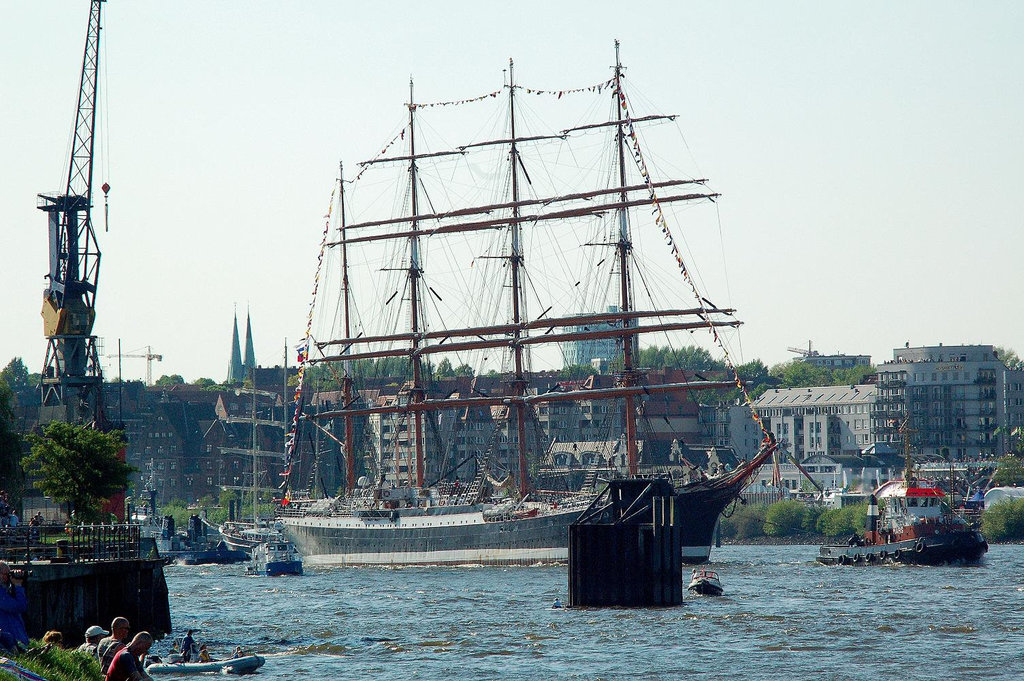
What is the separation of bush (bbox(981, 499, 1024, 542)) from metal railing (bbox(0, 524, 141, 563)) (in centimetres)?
11089

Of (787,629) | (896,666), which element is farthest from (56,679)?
(787,629)

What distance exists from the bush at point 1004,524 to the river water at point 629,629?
55693 mm

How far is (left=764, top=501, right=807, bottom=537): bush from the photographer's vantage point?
17212 centimetres

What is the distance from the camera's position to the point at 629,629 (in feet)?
203

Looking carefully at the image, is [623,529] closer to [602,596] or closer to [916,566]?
[602,596]

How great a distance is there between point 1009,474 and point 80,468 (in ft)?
425

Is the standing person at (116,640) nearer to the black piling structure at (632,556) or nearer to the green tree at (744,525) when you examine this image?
the black piling structure at (632,556)

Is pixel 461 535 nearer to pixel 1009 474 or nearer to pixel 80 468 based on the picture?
pixel 80 468

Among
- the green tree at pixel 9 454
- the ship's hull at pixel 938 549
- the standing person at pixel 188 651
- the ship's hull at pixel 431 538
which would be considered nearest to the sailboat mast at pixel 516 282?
the ship's hull at pixel 431 538

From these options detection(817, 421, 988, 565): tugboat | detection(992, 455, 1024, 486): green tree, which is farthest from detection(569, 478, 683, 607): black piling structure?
detection(992, 455, 1024, 486): green tree

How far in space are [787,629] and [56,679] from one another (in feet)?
122

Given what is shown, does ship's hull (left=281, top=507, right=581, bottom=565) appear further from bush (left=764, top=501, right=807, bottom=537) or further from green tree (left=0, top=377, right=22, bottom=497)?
bush (left=764, top=501, right=807, bottom=537)

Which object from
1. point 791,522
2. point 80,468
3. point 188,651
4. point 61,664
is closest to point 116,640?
point 61,664

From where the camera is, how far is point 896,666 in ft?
173
